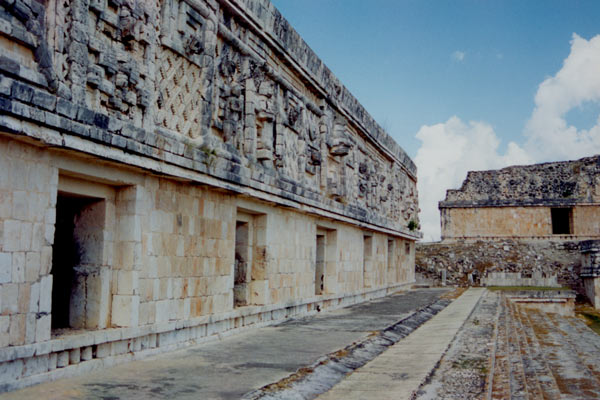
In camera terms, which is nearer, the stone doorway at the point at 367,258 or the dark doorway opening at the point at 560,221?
the stone doorway at the point at 367,258

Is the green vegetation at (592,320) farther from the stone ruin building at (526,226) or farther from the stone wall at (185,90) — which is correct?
the stone wall at (185,90)

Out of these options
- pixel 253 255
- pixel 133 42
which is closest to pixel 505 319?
pixel 253 255

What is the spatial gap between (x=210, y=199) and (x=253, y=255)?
194 centimetres

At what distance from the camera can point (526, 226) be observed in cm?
2958

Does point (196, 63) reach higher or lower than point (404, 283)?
higher

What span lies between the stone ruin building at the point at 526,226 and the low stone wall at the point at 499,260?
4 centimetres

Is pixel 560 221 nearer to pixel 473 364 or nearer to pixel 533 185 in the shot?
pixel 533 185

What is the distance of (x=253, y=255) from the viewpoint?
28.7 feet

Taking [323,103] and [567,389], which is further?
[323,103]

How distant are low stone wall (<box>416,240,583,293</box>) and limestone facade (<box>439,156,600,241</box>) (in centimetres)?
210

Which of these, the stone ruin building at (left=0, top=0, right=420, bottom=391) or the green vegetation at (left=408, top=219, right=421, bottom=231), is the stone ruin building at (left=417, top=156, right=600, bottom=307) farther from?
the stone ruin building at (left=0, top=0, right=420, bottom=391)

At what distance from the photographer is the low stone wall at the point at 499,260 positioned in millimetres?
24609

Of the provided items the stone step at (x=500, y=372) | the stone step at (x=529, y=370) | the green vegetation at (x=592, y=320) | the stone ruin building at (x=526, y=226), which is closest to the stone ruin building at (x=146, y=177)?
the stone step at (x=500, y=372)

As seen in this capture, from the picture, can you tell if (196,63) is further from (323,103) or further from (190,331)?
(323,103)
